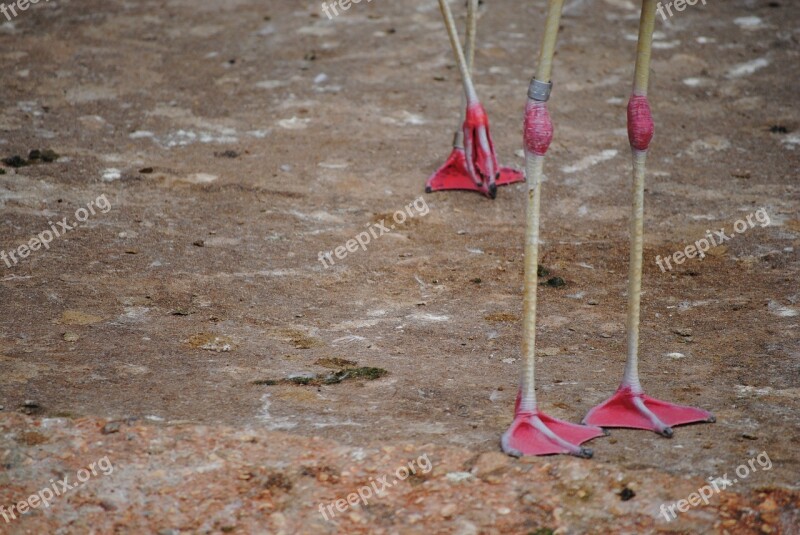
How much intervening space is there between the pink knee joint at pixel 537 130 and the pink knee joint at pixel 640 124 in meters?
0.38

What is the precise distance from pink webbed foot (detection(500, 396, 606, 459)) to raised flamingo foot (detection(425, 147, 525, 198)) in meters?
2.72

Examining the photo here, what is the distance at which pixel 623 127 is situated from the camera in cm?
639

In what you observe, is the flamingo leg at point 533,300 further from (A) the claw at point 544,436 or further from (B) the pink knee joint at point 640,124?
(B) the pink knee joint at point 640,124

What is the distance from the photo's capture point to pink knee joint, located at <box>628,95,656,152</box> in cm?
307

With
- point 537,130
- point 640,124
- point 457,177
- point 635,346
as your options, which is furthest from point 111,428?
point 457,177

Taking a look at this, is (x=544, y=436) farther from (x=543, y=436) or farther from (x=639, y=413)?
(x=639, y=413)

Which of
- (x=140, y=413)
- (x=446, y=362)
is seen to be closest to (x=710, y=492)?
(x=446, y=362)

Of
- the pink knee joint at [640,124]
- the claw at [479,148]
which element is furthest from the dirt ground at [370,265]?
the pink knee joint at [640,124]

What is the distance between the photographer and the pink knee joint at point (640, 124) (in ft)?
10.1

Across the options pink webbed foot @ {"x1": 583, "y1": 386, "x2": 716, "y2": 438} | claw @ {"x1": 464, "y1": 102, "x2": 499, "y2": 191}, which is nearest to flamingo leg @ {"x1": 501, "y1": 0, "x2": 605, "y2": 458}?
pink webbed foot @ {"x1": 583, "y1": 386, "x2": 716, "y2": 438}

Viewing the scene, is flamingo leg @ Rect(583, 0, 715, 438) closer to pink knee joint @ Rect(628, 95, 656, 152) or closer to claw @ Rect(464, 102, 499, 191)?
pink knee joint @ Rect(628, 95, 656, 152)

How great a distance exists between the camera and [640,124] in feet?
10.1

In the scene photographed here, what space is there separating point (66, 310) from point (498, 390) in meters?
1.89

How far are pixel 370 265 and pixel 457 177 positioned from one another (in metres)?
1.21
